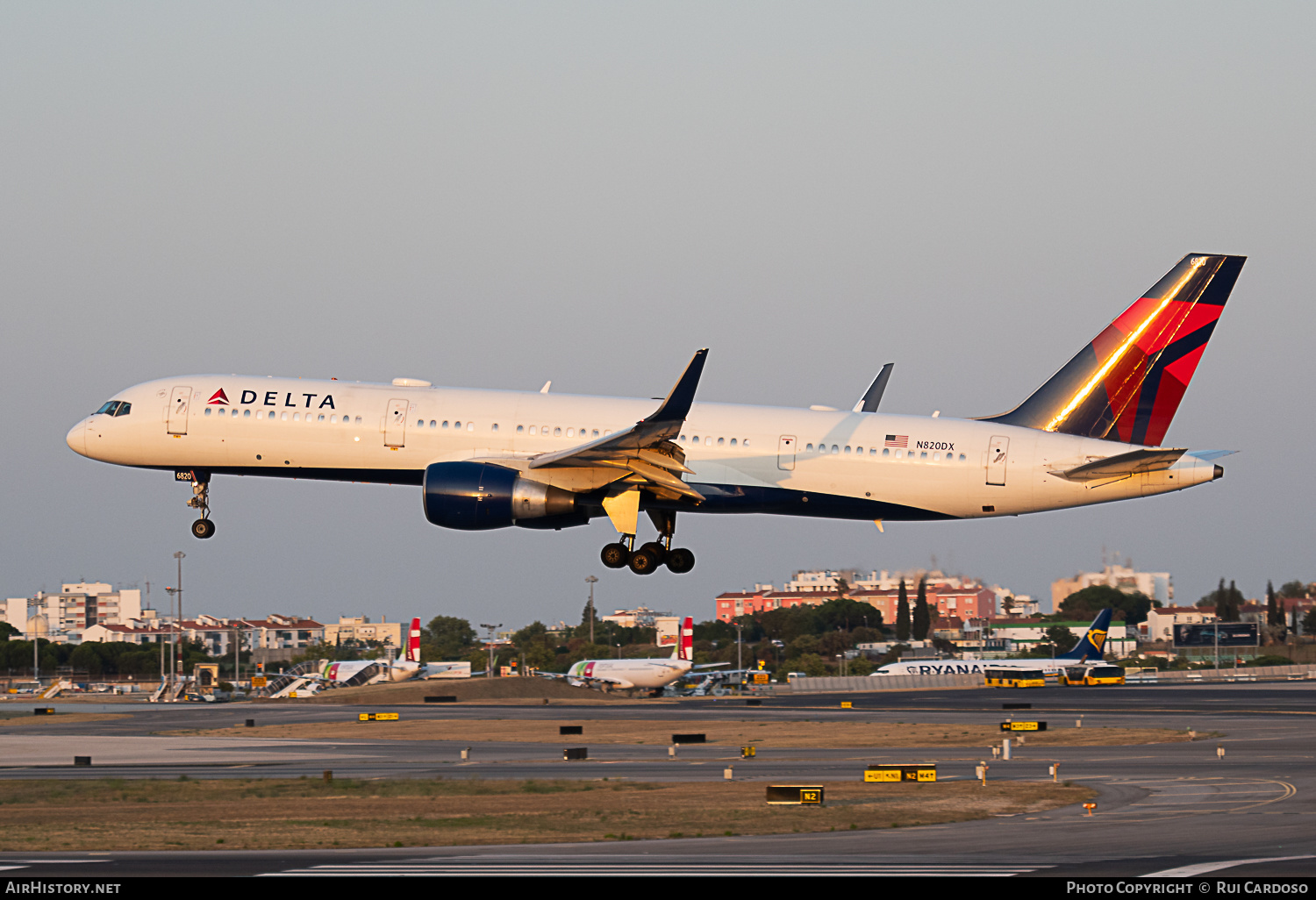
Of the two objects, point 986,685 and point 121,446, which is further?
point 986,685

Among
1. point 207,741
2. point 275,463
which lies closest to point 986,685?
point 207,741

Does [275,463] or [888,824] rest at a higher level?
[275,463]

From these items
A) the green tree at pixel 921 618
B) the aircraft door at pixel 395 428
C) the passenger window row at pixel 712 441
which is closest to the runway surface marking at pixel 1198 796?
the passenger window row at pixel 712 441

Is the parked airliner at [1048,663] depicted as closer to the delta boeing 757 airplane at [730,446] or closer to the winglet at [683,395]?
the delta boeing 757 airplane at [730,446]

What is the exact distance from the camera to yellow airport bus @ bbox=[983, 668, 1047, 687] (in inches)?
3757

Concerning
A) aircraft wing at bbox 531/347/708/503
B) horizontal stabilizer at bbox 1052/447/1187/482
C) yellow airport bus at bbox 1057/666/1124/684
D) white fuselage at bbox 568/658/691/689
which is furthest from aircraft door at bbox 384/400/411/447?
white fuselage at bbox 568/658/691/689

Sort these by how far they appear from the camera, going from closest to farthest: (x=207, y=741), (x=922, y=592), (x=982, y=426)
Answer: (x=982, y=426), (x=207, y=741), (x=922, y=592)

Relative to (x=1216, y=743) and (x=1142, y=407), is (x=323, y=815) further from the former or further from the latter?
(x=1216, y=743)

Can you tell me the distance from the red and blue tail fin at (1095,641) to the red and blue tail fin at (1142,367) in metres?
60.9

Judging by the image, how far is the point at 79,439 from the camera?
1911 inches

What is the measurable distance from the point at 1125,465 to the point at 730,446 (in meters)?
11.9

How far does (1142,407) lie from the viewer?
147 ft

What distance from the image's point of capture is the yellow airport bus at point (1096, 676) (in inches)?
3760
